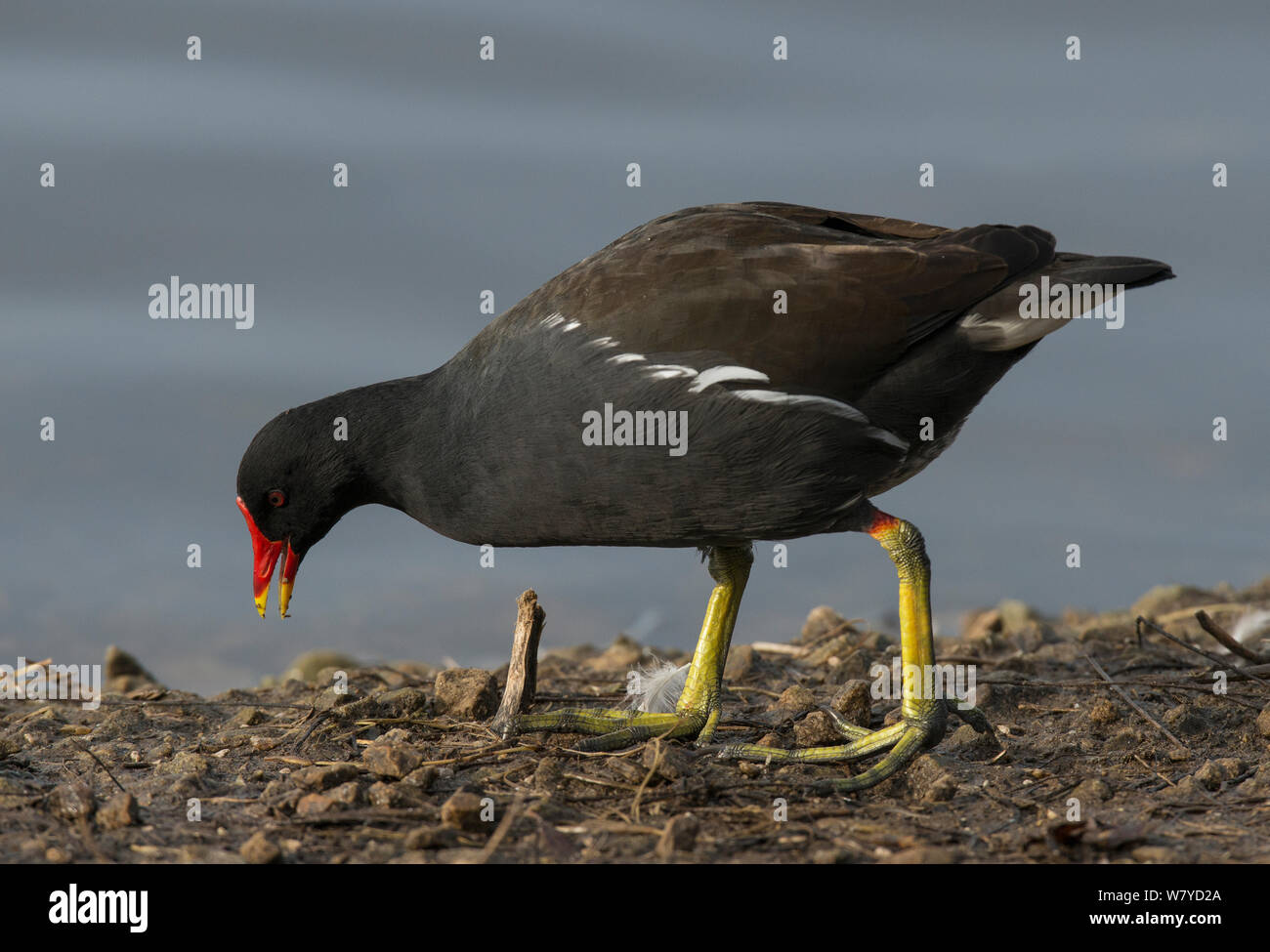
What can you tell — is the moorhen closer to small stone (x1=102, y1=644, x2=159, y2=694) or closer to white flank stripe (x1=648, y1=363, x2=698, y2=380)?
white flank stripe (x1=648, y1=363, x2=698, y2=380)

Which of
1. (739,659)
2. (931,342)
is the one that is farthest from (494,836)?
(739,659)

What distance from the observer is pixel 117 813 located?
4.84m

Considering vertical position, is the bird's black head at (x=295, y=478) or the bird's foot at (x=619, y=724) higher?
the bird's black head at (x=295, y=478)

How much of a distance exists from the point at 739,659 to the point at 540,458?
252 centimetres

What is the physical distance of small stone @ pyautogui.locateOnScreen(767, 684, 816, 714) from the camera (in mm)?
6555

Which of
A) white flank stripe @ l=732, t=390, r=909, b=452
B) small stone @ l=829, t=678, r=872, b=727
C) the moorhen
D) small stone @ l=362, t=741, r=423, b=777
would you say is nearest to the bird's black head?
the moorhen

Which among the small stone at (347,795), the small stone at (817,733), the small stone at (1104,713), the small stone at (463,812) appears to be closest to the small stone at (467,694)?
the small stone at (347,795)

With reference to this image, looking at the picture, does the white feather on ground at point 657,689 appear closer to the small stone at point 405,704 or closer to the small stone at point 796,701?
the small stone at point 796,701

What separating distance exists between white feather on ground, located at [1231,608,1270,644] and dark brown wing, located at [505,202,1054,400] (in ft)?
11.4

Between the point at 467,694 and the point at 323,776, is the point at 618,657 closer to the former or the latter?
the point at 467,694

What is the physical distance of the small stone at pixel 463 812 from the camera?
4688 mm

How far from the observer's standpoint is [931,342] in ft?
19.2

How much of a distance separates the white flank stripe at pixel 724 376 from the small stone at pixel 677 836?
1858 mm

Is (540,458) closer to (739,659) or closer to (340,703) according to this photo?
(340,703)
